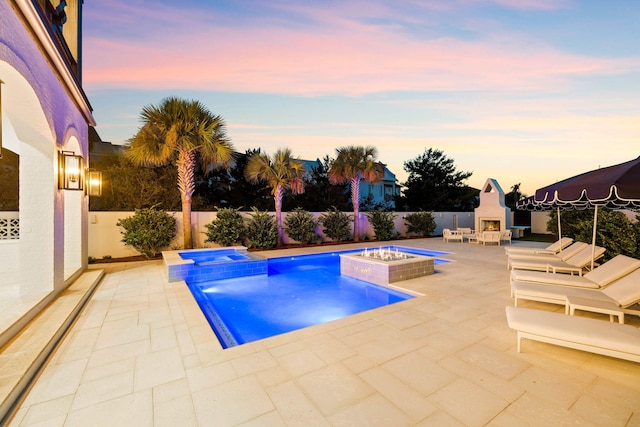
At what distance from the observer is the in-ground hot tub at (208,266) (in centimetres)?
728

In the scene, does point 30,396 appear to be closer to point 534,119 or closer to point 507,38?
point 507,38

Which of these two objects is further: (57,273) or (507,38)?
(507,38)

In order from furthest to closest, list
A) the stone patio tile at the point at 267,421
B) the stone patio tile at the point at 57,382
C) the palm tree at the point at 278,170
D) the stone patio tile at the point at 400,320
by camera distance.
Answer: the palm tree at the point at 278,170, the stone patio tile at the point at 400,320, the stone patio tile at the point at 57,382, the stone patio tile at the point at 267,421

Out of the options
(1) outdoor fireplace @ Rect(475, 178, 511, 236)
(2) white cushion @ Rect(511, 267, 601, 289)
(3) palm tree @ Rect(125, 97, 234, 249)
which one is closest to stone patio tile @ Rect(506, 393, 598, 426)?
(2) white cushion @ Rect(511, 267, 601, 289)

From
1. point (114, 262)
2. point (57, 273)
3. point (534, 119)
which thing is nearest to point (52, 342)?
point (57, 273)

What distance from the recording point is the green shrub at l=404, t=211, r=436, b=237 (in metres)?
18.4

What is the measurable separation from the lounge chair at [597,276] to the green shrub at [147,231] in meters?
11.1

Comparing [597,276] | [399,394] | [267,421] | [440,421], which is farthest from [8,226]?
[597,276]

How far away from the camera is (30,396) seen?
2.60 m

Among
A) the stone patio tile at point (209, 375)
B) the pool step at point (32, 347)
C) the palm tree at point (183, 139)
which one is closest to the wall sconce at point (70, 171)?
the pool step at point (32, 347)

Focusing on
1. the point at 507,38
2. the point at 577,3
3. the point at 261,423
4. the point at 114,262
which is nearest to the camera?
the point at 261,423

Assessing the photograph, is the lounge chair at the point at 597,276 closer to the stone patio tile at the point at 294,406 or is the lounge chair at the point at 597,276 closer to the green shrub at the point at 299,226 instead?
the stone patio tile at the point at 294,406

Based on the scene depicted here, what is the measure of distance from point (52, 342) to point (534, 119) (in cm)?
1731

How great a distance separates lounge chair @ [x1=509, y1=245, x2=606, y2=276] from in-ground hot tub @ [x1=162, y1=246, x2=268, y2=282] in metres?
7.39
